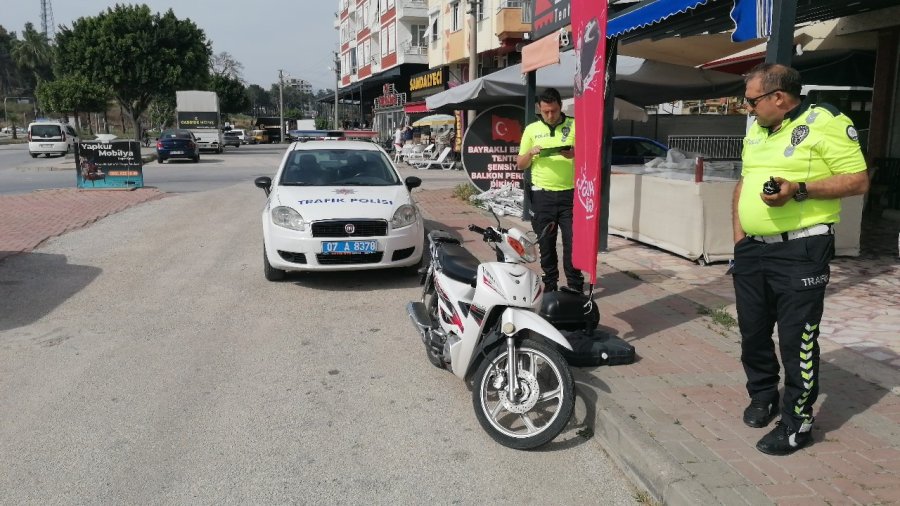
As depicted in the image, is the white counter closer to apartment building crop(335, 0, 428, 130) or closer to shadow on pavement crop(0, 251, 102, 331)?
shadow on pavement crop(0, 251, 102, 331)

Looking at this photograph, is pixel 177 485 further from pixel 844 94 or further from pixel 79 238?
pixel 844 94

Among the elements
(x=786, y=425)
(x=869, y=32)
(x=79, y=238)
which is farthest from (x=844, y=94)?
(x=79, y=238)

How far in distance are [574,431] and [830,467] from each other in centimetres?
136

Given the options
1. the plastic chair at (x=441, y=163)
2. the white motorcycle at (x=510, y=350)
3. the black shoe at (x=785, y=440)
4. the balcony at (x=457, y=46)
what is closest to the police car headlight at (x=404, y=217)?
the white motorcycle at (x=510, y=350)

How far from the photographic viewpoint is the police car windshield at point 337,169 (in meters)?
8.20

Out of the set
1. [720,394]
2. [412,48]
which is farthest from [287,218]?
[412,48]

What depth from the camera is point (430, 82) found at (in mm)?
37750

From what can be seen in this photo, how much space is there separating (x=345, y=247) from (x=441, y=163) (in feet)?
64.5

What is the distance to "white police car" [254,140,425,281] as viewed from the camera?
7.16 m

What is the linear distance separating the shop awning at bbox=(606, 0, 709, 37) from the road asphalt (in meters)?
2.69

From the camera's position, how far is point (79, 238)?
10367 mm

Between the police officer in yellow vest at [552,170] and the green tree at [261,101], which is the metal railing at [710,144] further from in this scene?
the green tree at [261,101]

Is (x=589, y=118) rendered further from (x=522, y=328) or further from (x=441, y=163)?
(x=441, y=163)

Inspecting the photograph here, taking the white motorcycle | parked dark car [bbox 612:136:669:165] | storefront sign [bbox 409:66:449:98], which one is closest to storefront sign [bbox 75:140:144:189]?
parked dark car [bbox 612:136:669:165]
